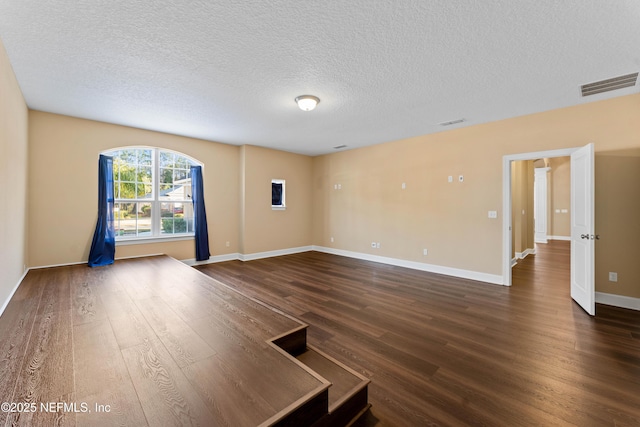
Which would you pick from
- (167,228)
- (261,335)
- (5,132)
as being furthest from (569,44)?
(167,228)

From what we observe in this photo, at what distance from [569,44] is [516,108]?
162 cm

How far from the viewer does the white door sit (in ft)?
9.95

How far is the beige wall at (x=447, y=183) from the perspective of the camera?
3545 millimetres

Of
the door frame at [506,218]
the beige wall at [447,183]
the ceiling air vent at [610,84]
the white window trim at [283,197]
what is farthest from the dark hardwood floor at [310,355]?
the white window trim at [283,197]

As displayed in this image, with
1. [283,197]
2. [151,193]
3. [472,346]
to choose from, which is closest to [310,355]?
[472,346]

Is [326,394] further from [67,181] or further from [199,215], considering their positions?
[67,181]

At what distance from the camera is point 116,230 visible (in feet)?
15.6

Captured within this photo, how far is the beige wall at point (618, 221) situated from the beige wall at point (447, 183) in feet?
0.79

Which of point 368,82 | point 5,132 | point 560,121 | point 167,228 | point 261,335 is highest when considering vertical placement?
point 368,82

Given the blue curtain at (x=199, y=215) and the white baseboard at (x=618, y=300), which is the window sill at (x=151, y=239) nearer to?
the blue curtain at (x=199, y=215)

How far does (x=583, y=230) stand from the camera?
3.24 meters

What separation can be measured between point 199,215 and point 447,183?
520 centimetres

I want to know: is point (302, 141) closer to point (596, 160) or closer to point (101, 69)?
point (101, 69)

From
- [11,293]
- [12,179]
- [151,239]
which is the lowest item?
[11,293]
